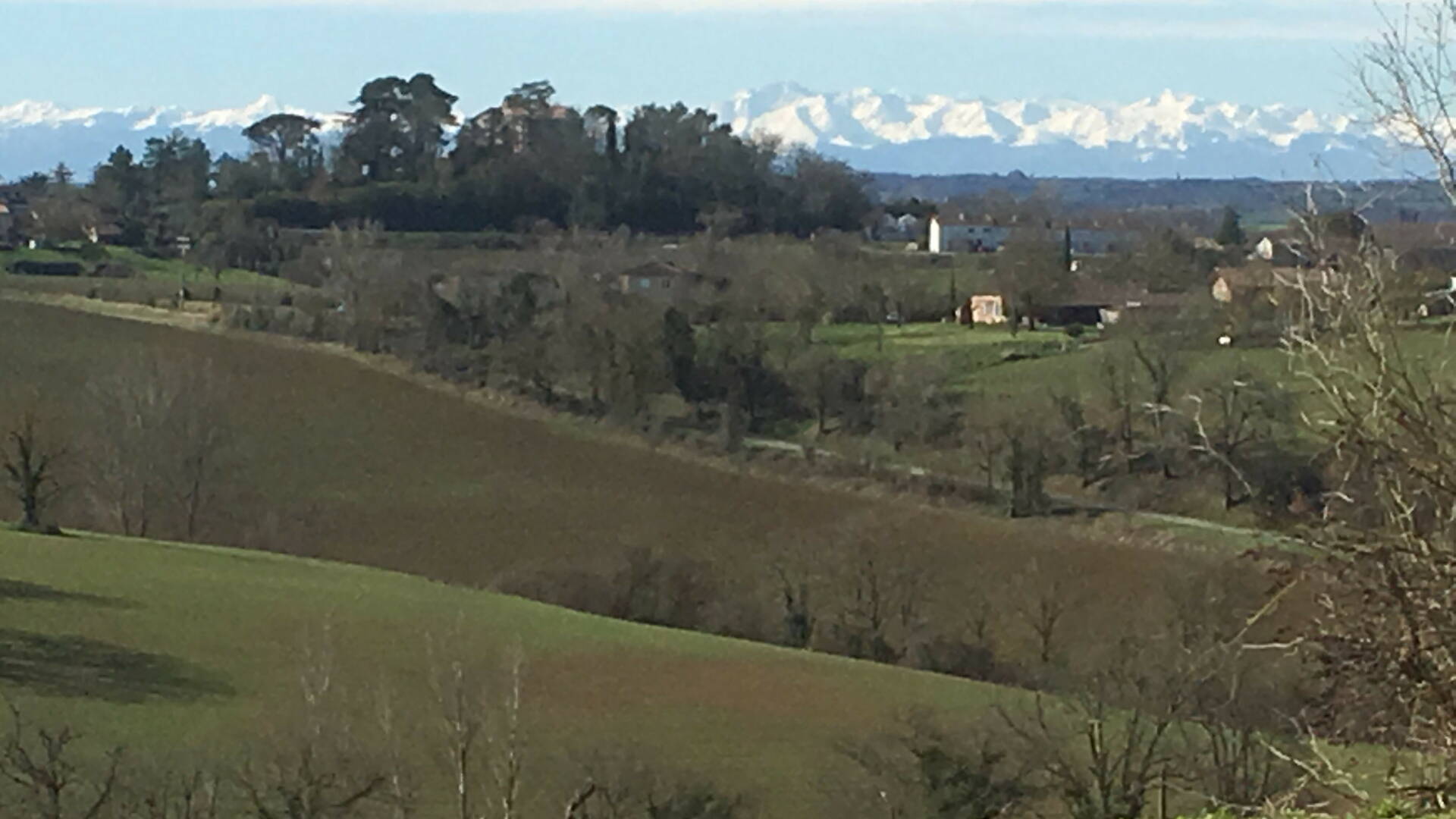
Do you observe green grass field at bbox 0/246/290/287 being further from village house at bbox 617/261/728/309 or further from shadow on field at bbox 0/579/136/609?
shadow on field at bbox 0/579/136/609

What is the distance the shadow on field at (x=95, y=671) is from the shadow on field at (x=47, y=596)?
5.49ft

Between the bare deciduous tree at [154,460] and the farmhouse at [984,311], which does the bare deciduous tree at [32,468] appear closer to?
the bare deciduous tree at [154,460]

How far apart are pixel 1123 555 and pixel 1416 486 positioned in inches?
968

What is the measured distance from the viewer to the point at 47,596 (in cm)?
2275

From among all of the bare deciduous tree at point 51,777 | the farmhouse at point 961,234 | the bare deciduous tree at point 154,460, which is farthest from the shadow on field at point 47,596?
the farmhouse at point 961,234

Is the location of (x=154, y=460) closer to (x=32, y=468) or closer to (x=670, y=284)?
(x=32, y=468)

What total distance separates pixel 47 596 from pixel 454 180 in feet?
156

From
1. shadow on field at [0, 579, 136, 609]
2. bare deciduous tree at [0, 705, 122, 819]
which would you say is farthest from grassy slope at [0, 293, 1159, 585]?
bare deciduous tree at [0, 705, 122, 819]

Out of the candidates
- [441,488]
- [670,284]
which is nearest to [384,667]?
[441,488]

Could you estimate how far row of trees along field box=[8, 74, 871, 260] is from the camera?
6344cm

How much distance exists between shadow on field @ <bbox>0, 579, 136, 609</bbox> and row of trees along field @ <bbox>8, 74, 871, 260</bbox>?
33173 millimetres

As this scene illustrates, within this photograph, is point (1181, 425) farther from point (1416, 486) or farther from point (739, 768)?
point (1416, 486)

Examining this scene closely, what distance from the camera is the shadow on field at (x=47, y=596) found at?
22484 millimetres

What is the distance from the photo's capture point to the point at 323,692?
1753 centimetres
